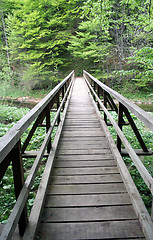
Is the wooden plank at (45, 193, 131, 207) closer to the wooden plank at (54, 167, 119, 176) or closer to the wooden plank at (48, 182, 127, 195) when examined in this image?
the wooden plank at (48, 182, 127, 195)

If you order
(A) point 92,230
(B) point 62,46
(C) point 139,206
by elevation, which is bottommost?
(A) point 92,230

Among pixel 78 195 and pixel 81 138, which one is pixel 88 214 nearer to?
pixel 78 195

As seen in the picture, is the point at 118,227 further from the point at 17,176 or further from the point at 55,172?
the point at 55,172

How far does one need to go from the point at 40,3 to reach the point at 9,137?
2167cm

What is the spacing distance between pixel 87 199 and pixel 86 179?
415 mm

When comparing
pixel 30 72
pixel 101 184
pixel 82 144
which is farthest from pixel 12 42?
pixel 101 184

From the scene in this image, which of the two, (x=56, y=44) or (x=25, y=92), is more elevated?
(x=56, y=44)

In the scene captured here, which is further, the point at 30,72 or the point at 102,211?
the point at 30,72

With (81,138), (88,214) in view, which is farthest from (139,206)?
(81,138)

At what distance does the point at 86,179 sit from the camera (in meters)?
2.51

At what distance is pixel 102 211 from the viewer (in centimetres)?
192

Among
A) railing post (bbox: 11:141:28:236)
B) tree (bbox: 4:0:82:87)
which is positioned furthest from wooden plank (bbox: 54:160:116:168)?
tree (bbox: 4:0:82:87)

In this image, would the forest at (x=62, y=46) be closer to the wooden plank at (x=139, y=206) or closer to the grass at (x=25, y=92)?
the grass at (x=25, y=92)

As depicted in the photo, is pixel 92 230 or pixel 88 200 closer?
pixel 92 230
